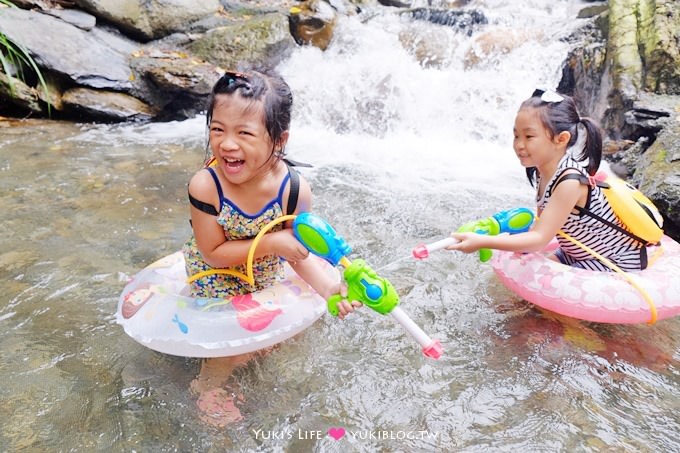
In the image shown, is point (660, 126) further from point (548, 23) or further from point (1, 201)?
point (1, 201)

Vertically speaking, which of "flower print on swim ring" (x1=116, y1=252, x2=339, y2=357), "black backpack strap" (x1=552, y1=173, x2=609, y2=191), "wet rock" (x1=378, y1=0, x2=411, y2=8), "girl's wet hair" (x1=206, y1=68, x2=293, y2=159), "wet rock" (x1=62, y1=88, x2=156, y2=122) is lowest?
"wet rock" (x1=62, y1=88, x2=156, y2=122)

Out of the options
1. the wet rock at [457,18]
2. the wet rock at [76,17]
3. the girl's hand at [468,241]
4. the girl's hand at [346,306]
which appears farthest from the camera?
the wet rock at [457,18]

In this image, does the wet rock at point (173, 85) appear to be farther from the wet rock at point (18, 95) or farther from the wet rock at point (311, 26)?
the wet rock at point (311, 26)

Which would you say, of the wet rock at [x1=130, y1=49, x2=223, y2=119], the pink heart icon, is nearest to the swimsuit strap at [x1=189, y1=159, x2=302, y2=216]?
the pink heart icon

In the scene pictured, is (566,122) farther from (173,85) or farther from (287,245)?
(173,85)

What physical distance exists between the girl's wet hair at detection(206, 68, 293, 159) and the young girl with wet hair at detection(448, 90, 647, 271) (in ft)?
3.01

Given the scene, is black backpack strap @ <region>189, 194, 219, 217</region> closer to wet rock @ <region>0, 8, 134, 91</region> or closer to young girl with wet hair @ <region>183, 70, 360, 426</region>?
young girl with wet hair @ <region>183, 70, 360, 426</region>

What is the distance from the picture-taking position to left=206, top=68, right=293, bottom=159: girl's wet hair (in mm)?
1879

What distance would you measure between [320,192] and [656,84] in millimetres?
3686

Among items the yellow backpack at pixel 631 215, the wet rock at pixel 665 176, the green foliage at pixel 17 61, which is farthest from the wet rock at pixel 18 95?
the wet rock at pixel 665 176

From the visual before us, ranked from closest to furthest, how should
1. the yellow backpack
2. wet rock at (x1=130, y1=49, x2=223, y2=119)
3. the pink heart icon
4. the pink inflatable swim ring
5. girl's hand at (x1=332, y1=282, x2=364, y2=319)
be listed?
girl's hand at (x1=332, y1=282, x2=364, y2=319) < the pink heart icon < the pink inflatable swim ring < the yellow backpack < wet rock at (x1=130, y1=49, x2=223, y2=119)

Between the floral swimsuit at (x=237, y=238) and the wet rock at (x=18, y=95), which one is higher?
the floral swimsuit at (x=237, y=238)

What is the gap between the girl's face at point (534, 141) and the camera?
244 cm

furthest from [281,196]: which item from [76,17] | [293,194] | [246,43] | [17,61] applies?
[76,17]
